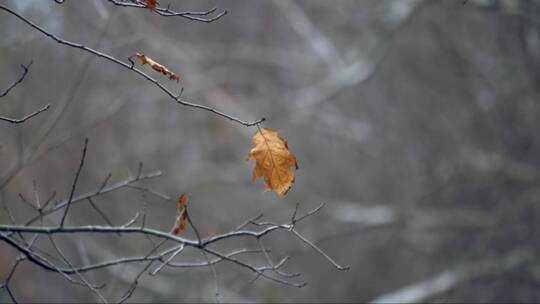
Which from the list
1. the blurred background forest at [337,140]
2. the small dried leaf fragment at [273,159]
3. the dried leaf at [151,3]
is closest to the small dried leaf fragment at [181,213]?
the small dried leaf fragment at [273,159]

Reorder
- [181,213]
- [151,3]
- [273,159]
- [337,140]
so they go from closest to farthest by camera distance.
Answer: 1. [151,3]
2. [273,159]
3. [181,213]
4. [337,140]

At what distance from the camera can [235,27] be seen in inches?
613

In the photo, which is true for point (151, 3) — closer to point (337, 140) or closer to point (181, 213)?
point (181, 213)

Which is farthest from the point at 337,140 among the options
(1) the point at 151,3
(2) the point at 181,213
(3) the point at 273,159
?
(1) the point at 151,3

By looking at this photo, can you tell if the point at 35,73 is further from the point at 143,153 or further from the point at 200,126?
the point at 200,126

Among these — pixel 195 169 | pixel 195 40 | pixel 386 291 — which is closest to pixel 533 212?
pixel 386 291

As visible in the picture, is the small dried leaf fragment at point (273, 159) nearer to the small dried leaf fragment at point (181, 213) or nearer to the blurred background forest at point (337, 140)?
the small dried leaf fragment at point (181, 213)

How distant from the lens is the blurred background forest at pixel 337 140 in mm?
10508

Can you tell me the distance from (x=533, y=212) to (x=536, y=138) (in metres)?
0.89

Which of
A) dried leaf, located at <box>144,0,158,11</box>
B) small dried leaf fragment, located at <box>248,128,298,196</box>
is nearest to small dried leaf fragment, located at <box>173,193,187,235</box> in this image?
small dried leaf fragment, located at <box>248,128,298,196</box>

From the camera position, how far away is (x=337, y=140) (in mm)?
14750

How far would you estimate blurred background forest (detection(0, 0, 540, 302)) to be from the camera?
1051 centimetres

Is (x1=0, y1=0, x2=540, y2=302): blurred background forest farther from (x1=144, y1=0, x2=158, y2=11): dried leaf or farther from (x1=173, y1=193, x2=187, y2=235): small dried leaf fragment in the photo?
(x1=144, y1=0, x2=158, y2=11): dried leaf

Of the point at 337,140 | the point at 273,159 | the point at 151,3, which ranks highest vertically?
the point at 337,140
